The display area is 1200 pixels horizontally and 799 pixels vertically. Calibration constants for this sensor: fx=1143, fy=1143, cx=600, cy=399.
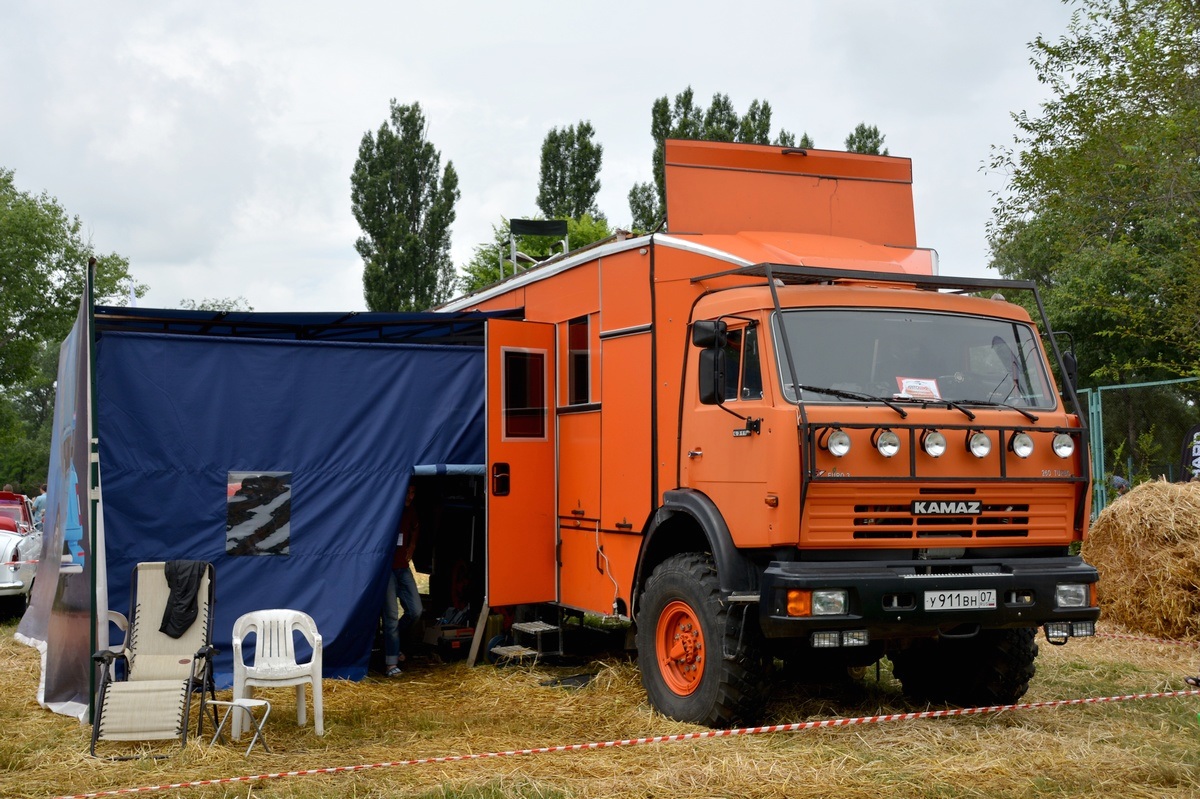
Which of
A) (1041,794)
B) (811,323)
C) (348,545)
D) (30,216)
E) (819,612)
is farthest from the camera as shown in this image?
(30,216)

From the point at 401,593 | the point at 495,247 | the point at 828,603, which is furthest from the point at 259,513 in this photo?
the point at 495,247

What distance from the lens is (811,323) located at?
6.87 meters

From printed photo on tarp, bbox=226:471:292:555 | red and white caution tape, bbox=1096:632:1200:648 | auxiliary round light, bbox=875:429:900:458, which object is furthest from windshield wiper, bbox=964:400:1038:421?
printed photo on tarp, bbox=226:471:292:555

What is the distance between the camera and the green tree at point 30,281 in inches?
1346

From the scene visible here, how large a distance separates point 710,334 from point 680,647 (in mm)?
2000

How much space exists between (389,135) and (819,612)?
109 feet

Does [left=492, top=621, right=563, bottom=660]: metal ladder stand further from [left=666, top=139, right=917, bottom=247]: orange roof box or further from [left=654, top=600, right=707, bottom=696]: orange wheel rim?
[left=666, top=139, right=917, bottom=247]: orange roof box

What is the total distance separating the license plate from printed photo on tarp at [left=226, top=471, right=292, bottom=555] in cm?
494

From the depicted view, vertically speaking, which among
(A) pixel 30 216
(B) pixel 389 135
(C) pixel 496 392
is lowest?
(C) pixel 496 392

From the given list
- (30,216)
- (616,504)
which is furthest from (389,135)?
(616,504)

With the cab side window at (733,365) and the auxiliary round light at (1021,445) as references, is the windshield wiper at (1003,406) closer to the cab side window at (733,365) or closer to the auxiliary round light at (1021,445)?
the auxiliary round light at (1021,445)

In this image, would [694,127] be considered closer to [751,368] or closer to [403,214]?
[403,214]

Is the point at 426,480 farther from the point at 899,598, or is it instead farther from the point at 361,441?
the point at 899,598

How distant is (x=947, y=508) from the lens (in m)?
6.66
